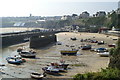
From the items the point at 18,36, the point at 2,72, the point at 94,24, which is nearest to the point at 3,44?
the point at 18,36

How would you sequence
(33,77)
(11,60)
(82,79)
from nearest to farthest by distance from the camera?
(82,79), (33,77), (11,60)

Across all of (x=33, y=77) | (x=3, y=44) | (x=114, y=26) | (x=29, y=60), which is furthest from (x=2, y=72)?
(x=114, y=26)

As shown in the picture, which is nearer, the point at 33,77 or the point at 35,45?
the point at 33,77

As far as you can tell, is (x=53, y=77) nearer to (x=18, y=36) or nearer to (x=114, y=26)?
(x=18, y=36)

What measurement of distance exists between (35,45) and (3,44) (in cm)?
719

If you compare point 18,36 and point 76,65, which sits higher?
point 18,36

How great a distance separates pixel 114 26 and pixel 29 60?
49.8 meters

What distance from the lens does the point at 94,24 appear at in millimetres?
99375

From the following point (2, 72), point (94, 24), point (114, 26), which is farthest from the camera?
point (94, 24)

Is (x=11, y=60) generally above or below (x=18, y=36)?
below

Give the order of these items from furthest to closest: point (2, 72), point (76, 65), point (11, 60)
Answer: point (11, 60) < point (76, 65) < point (2, 72)

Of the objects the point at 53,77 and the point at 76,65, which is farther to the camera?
the point at 76,65

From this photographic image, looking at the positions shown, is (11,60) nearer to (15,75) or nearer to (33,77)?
(15,75)

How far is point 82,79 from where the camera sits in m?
13.7
